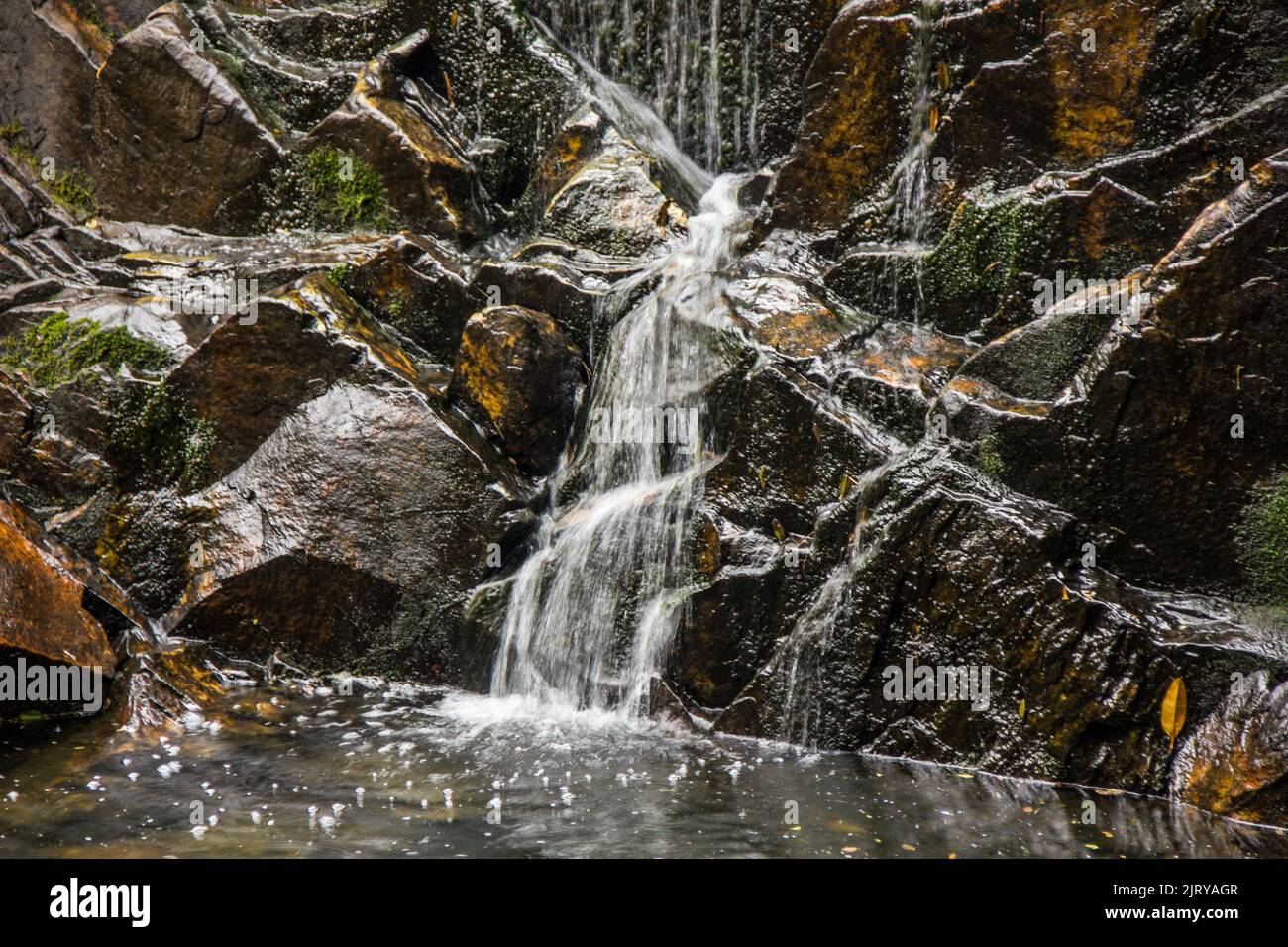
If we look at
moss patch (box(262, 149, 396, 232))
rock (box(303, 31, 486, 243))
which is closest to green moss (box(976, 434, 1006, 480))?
rock (box(303, 31, 486, 243))

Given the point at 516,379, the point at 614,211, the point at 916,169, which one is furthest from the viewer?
the point at 614,211

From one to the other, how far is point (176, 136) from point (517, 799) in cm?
950

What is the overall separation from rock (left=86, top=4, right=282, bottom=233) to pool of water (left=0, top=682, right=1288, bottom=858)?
268 inches

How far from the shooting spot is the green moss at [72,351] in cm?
947

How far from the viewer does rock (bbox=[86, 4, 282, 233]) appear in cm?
1138

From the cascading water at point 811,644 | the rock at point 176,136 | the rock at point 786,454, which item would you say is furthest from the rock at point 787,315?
the rock at point 176,136

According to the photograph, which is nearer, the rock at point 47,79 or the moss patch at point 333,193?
the moss patch at point 333,193

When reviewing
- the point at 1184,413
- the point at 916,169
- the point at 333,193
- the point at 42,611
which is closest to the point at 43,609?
the point at 42,611

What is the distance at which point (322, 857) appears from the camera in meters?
5.25

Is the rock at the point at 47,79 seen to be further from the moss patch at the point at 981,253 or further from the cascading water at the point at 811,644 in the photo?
the cascading water at the point at 811,644

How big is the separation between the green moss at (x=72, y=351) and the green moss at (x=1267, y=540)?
9.78 meters

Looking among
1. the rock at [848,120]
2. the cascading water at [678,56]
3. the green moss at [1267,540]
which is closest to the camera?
the green moss at [1267,540]

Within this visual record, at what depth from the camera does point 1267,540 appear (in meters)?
6.68

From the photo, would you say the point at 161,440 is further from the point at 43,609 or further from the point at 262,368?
the point at 43,609
